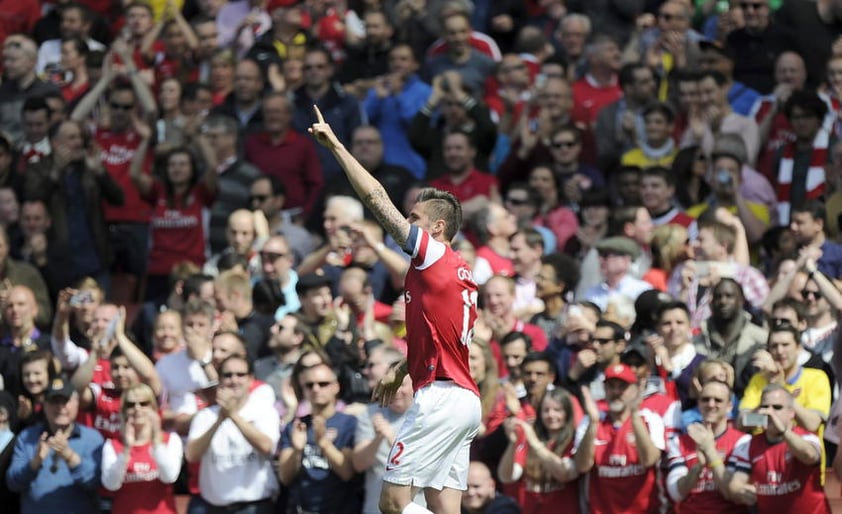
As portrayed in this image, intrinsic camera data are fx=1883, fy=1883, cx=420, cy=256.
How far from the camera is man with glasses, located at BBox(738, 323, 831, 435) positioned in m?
12.2

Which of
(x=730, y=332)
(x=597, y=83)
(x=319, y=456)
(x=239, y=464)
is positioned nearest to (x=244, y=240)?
(x=239, y=464)

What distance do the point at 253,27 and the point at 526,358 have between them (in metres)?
7.49

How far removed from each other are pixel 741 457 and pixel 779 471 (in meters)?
0.27

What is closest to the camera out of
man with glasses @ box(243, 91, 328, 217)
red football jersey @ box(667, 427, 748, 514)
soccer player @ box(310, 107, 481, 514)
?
soccer player @ box(310, 107, 481, 514)

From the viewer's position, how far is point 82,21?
1912cm

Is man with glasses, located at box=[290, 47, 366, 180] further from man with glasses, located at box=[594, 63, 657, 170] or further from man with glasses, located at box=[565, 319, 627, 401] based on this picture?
man with glasses, located at box=[565, 319, 627, 401]

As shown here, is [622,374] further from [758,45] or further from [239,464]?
[758,45]

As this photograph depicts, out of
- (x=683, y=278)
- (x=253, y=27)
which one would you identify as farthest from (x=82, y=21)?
(x=683, y=278)

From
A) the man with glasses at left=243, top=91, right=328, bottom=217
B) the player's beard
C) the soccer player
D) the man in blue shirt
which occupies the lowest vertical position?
the man with glasses at left=243, top=91, right=328, bottom=217

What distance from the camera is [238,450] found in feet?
41.7

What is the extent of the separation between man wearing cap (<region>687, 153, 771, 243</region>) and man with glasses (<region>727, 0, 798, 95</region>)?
192 centimetres

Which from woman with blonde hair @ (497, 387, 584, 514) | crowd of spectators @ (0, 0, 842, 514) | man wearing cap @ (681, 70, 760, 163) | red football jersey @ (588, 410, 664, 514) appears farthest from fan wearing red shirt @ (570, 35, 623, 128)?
red football jersey @ (588, 410, 664, 514)

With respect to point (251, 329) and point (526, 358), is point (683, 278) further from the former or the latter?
point (251, 329)

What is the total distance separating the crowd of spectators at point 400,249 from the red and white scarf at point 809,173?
0.02m
